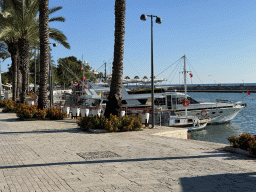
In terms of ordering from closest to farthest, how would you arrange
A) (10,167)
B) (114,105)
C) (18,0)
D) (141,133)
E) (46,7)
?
(10,167), (141,133), (114,105), (46,7), (18,0)

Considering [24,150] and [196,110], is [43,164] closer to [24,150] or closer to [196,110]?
[24,150]

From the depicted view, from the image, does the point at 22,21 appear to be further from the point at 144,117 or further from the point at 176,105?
the point at 176,105

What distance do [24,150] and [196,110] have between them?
2325 cm

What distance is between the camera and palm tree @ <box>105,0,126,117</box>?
14320 millimetres

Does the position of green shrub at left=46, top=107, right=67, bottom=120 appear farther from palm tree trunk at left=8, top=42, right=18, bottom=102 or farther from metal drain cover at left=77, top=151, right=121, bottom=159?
palm tree trunk at left=8, top=42, right=18, bottom=102

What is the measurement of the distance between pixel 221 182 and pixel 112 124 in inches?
302

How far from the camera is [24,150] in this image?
29.5ft

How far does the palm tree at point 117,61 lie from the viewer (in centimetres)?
1432

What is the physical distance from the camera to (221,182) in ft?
19.2

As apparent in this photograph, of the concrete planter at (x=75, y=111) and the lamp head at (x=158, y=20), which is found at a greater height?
the lamp head at (x=158, y=20)

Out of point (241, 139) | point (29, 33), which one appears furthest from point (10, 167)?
point (29, 33)

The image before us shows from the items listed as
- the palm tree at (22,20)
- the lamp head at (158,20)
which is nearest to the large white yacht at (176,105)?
the palm tree at (22,20)

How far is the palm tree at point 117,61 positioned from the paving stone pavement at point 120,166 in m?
3.60

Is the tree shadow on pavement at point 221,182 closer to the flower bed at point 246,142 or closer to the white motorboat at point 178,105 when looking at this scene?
the flower bed at point 246,142
